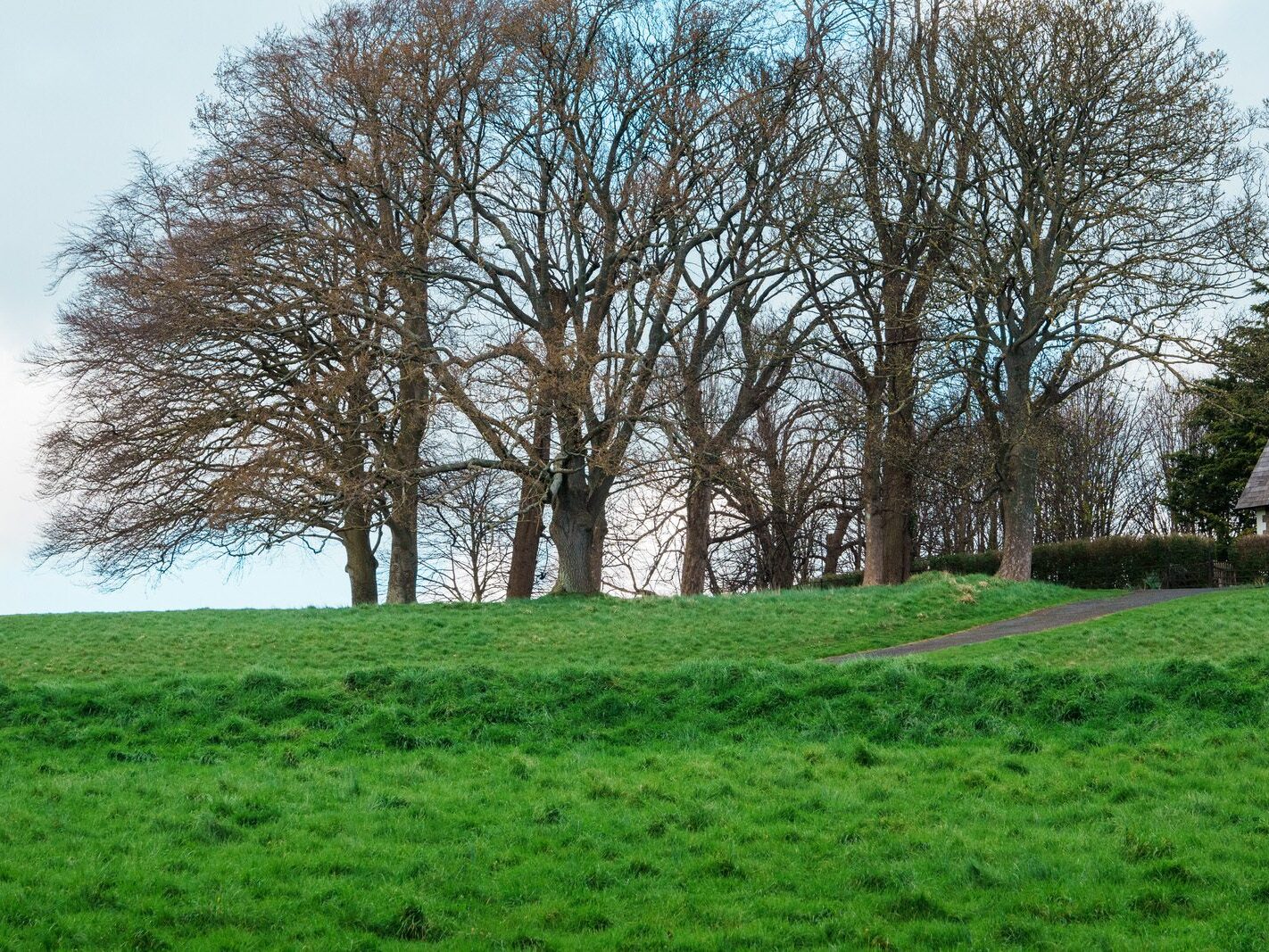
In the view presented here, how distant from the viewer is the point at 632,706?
49.3ft

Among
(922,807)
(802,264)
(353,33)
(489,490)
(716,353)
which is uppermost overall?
(353,33)

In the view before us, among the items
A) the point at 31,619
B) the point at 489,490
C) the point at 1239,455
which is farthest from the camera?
the point at 1239,455

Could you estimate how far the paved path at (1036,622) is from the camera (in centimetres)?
2043

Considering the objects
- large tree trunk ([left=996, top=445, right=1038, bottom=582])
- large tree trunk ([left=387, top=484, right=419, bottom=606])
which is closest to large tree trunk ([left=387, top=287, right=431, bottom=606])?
large tree trunk ([left=387, top=484, right=419, bottom=606])

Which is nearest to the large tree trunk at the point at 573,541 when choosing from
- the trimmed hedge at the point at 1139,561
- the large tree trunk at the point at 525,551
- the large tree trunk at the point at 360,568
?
the large tree trunk at the point at 525,551

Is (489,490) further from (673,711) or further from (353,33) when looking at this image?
(673,711)

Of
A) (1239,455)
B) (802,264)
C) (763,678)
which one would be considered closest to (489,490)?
(802,264)

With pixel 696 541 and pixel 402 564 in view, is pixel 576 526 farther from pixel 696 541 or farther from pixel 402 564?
pixel 402 564

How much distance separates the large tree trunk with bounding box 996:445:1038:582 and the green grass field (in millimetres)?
13229

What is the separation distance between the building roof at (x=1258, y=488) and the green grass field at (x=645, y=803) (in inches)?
989

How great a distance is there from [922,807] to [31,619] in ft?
82.4

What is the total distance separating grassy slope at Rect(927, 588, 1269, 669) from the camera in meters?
17.8

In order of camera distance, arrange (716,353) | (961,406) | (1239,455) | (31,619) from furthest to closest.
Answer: (1239,455) < (961,406) < (716,353) < (31,619)

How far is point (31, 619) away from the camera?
29.5 meters
